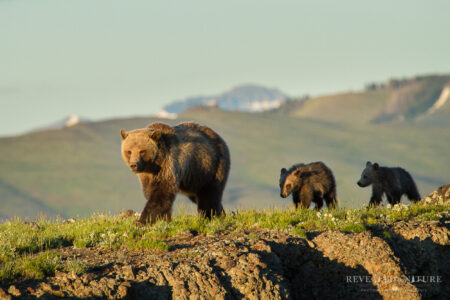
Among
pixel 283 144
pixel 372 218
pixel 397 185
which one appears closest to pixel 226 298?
pixel 372 218

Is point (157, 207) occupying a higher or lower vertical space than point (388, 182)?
lower

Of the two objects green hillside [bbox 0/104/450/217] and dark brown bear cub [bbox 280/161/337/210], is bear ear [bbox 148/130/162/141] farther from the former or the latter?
green hillside [bbox 0/104/450/217]

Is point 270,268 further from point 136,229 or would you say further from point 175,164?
point 175,164

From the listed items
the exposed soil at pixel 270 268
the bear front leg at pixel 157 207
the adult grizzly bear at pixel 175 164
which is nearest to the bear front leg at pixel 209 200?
the adult grizzly bear at pixel 175 164

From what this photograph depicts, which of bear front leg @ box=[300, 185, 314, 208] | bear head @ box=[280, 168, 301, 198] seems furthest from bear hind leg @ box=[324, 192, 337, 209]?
bear head @ box=[280, 168, 301, 198]

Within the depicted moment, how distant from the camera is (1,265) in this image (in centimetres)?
908

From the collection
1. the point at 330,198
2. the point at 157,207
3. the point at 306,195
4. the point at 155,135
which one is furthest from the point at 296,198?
the point at 155,135

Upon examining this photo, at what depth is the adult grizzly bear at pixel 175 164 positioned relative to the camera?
496 inches

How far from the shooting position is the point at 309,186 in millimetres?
16000

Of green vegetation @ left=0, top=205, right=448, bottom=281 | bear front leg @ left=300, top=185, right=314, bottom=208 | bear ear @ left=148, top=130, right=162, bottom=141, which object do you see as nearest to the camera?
green vegetation @ left=0, top=205, right=448, bottom=281

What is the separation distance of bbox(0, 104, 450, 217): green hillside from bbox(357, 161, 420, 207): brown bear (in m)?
94.4

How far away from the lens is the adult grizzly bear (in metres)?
12.6

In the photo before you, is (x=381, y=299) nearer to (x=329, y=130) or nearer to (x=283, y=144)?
(x=283, y=144)

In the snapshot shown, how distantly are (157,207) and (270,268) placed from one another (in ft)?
11.9
